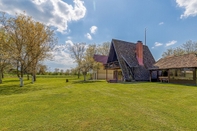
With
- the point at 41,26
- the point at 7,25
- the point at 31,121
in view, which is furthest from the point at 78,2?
the point at 31,121

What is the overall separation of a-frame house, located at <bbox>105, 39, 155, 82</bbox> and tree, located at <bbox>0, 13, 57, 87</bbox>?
36.0 ft

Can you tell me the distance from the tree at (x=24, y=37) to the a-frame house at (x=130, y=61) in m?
11.0

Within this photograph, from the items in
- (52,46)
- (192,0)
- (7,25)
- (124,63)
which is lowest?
(124,63)

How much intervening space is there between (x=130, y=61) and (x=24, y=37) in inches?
600

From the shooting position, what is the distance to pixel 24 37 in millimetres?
14805

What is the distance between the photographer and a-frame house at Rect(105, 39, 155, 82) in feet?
65.9

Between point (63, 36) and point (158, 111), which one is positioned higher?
point (63, 36)

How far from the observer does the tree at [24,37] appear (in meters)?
14.3

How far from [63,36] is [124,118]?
65.5 feet

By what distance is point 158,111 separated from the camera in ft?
17.4

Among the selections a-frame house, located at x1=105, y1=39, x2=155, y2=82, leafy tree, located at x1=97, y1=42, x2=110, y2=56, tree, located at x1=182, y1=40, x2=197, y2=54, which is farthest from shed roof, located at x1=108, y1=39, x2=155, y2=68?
leafy tree, located at x1=97, y1=42, x2=110, y2=56

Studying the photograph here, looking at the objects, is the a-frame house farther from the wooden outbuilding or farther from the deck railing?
the wooden outbuilding

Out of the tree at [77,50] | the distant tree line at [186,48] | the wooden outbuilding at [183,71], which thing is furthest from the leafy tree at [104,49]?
the wooden outbuilding at [183,71]

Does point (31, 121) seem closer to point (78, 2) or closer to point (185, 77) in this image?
point (78, 2)
